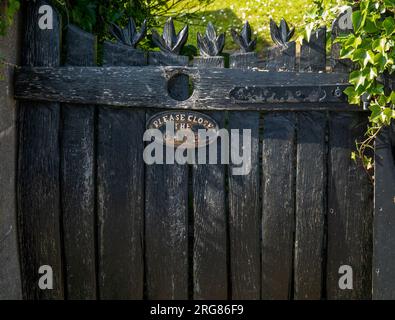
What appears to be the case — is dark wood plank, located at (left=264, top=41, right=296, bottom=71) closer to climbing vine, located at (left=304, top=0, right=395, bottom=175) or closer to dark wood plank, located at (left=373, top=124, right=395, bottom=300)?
climbing vine, located at (left=304, top=0, right=395, bottom=175)

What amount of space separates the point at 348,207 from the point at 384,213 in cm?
15

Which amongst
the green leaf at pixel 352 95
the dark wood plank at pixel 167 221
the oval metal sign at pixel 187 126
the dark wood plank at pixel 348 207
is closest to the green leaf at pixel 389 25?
the green leaf at pixel 352 95

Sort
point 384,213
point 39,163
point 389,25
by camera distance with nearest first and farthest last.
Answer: point 389,25
point 384,213
point 39,163

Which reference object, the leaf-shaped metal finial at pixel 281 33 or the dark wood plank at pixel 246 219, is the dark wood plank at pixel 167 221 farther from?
the leaf-shaped metal finial at pixel 281 33

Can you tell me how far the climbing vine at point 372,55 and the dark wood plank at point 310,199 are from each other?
16cm

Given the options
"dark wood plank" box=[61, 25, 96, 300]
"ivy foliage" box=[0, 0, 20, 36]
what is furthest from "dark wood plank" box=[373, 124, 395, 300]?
"ivy foliage" box=[0, 0, 20, 36]

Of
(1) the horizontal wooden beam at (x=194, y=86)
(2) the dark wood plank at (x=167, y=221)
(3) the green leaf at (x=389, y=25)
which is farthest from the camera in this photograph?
(2) the dark wood plank at (x=167, y=221)

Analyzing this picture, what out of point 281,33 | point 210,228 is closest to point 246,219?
point 210,228

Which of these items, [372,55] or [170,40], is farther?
[170,40]

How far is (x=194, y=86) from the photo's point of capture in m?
3.06

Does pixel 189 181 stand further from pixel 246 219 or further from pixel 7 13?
pixel 7 13

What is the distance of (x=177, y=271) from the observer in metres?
3.17

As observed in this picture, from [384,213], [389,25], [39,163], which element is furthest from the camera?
[39,163]

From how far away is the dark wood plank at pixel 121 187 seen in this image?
3.12 meters
